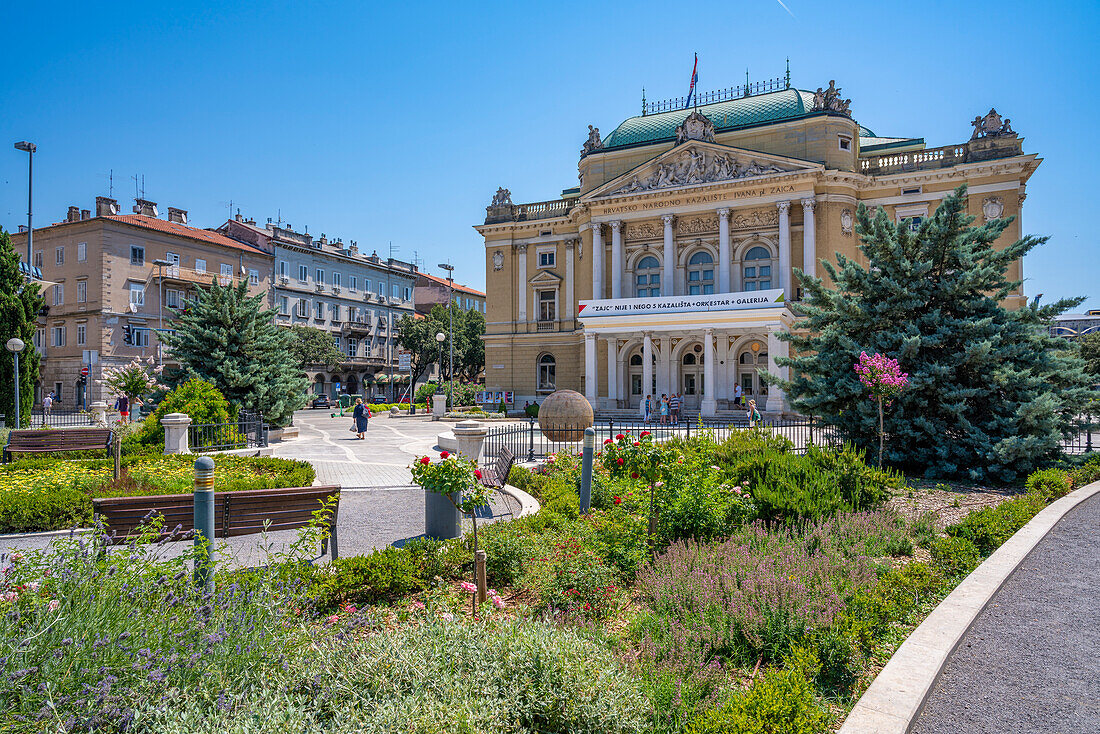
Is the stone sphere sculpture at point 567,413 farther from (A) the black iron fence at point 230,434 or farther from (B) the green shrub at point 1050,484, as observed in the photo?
(B) the green shrub at point 1050,484

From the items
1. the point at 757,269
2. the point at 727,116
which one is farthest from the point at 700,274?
the point at 727,116

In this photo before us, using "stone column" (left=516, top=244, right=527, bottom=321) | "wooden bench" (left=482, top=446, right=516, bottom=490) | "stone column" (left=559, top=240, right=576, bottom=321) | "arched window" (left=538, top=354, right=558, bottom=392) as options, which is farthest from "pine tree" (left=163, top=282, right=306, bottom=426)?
"stone column" (left=516, top=244, right=527, bottom=321)

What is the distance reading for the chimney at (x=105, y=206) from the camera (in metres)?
45.7

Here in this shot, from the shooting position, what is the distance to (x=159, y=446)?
49.5 feet

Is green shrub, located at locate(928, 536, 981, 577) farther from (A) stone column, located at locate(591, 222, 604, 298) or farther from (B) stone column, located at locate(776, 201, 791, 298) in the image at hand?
(A) stone column, located at locate(591, 222, 604, 298)

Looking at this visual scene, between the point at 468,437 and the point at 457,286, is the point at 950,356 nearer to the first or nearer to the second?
the point at 468,437

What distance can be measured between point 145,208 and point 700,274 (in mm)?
43737

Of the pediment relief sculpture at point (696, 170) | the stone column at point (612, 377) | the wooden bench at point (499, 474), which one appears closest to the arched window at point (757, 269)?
the pediment relief sculpture at point (696, 170)

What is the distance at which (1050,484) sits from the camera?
10742mm

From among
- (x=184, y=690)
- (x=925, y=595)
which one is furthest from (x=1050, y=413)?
(x=184, y=690)

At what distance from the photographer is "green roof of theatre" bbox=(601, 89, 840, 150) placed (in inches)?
1510

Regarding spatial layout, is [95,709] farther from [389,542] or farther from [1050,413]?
[1050,413]

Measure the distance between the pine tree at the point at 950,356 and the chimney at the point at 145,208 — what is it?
54010 mm

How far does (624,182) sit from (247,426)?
27.7 metres
